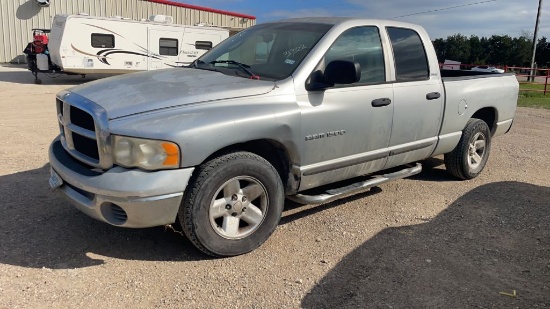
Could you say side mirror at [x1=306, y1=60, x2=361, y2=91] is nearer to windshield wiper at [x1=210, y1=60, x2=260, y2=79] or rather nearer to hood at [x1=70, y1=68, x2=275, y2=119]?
hood at [x1=70, y1=68, x2=275, y2=119]

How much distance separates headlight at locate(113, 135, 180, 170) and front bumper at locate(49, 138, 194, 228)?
0.05m

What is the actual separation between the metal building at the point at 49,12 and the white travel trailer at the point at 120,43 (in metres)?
7.61

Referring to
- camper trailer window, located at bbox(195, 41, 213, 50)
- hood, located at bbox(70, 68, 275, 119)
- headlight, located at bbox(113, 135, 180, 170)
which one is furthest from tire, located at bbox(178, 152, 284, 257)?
camper trailer window, located at bbox(195, 41, 213, 50)

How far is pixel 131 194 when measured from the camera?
3059 millimetres

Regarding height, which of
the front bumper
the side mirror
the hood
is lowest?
the front bumper

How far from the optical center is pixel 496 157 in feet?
23.7

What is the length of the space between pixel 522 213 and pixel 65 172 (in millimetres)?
4356

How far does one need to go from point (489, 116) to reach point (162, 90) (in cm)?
453

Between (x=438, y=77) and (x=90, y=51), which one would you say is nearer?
(x=438, y=77)

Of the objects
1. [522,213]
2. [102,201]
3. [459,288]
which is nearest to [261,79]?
[102,201]

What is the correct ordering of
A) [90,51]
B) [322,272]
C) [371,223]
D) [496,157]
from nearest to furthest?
[322,272] < [371,223] < [496,157] < [90,51]

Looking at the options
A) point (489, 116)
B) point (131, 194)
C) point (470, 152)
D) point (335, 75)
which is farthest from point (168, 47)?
point (131, 194)

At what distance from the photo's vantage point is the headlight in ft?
10.1

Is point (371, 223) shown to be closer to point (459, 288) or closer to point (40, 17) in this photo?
point (459, 288)
